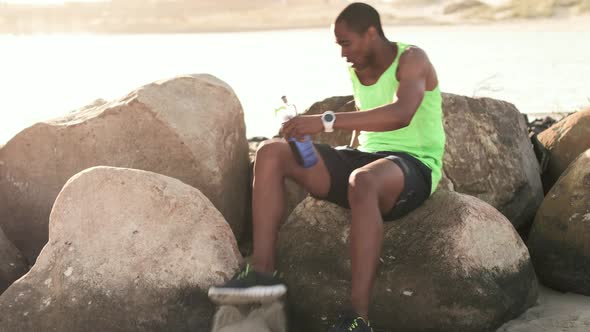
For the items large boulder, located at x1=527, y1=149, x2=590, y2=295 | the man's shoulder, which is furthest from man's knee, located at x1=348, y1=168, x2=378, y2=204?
large boulder, located at x1=527, y1=149, x2=590, y2=295

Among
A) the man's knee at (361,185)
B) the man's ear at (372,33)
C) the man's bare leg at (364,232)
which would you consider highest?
the man's ear at (372,33)

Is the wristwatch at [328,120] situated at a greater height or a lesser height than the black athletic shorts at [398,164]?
greater

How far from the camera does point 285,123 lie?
4.06 meters

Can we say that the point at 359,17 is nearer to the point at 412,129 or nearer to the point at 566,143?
the point at 412,129

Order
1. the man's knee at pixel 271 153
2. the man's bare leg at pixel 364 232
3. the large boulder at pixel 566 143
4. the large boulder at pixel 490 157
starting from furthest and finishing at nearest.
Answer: the large boulder at pixel 566 143
the large boulder at pixel 490 157
the man's knee at pixel 271 153
the man's bare leg at pixel 364 232

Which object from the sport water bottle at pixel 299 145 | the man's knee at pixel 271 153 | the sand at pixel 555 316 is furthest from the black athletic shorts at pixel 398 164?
the sand at pixel 555 316

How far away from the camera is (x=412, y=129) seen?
4.51 metres

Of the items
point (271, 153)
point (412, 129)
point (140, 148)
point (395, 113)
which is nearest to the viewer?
point (395, 113)

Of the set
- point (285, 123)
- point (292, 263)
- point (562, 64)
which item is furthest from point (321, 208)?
point (562, 64)

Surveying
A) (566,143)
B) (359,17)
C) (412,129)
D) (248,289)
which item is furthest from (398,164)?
(566,143)

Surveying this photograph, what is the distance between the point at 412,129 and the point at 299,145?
63 centimetres

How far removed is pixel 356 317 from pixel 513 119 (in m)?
2.45

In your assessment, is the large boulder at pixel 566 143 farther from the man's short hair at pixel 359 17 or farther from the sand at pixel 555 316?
the man's short hair at pixel 359 17

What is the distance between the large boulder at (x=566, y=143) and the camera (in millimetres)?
6000
